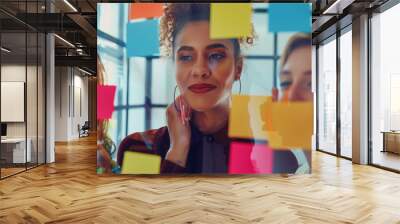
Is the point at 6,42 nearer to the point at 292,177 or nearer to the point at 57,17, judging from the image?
the point at 57,17

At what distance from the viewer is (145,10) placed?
6.28 m

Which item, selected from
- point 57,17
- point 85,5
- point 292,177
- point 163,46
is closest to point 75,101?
point 85,5

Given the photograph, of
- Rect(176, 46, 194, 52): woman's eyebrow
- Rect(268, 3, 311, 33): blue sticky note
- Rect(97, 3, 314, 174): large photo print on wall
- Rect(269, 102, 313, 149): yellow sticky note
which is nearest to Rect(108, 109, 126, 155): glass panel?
Rect(97, 3, 314, 174): large photo print on wall

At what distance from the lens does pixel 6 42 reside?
6.36 meters

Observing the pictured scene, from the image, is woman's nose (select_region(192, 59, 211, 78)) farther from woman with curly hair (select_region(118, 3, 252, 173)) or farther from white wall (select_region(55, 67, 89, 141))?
white wall (select_region(55, 67, 89, 141))

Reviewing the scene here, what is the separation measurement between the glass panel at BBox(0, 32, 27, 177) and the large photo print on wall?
1.72 metres

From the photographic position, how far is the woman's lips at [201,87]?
6.18 metres

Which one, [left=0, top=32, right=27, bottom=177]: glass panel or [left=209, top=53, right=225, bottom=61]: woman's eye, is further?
[left=0, top=32, right=27, bottom=177]: glass panel

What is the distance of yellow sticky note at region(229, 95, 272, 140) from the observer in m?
6.21

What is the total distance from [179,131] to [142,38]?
175cm

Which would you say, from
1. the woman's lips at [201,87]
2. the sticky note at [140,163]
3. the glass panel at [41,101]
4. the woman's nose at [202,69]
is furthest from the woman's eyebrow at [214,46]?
the glass panel at [41,101]

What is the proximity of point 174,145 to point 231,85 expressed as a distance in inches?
56.9

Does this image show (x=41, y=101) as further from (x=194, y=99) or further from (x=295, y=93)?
(x=295, y=93)

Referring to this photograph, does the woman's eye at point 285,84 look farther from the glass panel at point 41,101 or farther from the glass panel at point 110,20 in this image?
the glass panel at point 41,101
